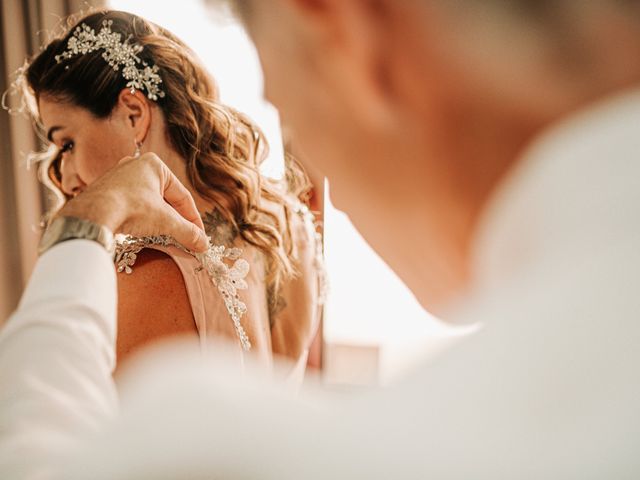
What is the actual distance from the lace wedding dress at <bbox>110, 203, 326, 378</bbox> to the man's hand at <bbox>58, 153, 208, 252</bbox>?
0.02m

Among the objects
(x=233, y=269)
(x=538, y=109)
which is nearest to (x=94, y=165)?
(x=233, y=269)

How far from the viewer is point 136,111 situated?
88 centimetres

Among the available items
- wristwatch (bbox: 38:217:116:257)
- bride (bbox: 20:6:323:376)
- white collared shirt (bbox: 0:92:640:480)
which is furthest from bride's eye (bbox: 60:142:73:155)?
white collared shirt (bbox: 0:92:640:480)

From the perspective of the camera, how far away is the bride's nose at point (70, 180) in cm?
87

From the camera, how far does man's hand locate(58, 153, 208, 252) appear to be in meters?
0.65

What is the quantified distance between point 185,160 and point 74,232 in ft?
1.33

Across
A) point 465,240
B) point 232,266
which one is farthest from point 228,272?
point 465,240

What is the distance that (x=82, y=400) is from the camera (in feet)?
0.97

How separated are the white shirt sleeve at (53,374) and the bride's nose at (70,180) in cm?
56

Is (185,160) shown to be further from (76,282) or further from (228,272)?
(76,282)

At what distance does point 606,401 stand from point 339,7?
0.25m

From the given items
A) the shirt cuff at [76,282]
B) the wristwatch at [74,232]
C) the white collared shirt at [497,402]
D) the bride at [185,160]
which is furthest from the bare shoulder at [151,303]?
the white collared shirt at [497,402]

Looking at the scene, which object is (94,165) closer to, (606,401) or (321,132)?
(321,132)

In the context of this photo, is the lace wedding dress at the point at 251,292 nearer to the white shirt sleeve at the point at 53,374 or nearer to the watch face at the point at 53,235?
the watch face at the point at 53,235
